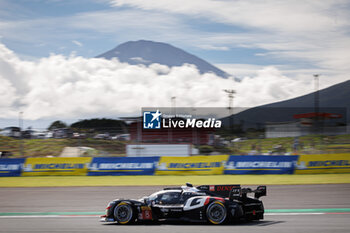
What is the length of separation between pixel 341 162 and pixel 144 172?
11523 millimetres

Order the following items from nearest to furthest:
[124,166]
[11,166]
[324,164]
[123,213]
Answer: [123,213] < [324,164] < [124,166] < [11,166]

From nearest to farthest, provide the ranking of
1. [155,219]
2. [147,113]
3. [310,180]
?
[155,219], [310,180], [147,113]

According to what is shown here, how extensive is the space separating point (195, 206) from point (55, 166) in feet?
62.0

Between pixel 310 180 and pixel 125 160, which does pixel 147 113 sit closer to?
pixel 125 160

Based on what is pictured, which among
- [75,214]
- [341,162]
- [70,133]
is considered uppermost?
[70,133]

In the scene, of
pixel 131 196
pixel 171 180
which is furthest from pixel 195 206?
pixel 171 180

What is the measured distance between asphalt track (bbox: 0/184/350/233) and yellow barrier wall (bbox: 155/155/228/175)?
5.70 meters

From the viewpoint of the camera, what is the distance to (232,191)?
1035 centimetres

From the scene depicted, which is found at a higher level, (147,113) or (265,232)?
(147,113)

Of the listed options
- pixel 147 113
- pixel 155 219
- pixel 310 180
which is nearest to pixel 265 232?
pixel 155 219

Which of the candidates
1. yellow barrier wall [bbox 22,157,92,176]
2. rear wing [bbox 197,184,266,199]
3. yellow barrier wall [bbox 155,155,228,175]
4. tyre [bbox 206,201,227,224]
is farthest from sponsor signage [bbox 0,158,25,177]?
tyre [bbox 206,201,227,224]

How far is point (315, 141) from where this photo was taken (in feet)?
116

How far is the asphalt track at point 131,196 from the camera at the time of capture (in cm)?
1013

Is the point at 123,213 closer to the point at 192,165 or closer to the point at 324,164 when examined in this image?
the point at 192,165
